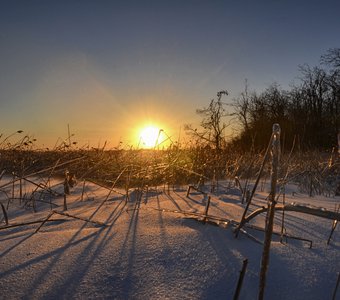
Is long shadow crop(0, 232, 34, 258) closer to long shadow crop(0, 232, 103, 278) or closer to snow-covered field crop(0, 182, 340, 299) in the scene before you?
snow-covered field crop(0, 182, 340, 299)

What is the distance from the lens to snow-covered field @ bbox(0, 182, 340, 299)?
2.37ft

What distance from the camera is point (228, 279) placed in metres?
0.76

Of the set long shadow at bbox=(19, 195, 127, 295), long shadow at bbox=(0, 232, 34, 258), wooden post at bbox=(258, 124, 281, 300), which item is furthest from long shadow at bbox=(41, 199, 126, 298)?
wooden post at bbox=(258, 124, 281, 300)

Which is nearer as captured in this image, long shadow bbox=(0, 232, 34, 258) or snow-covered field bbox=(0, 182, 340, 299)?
snow-covered field bbox=(0, 182, 340, 299)

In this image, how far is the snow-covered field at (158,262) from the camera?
0.72 meters

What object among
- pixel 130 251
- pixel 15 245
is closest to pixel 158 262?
pixel 130 251

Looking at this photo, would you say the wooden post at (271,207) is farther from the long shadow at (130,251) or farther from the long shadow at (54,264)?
the long shadow at (54,264)

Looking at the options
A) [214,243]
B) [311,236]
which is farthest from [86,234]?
[311,236]

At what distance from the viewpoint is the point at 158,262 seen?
2.71ft

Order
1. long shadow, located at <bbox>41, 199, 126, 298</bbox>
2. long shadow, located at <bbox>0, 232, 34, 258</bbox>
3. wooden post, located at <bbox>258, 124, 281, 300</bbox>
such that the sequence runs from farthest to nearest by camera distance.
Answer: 1. long shadow, located at <bbox>0, 232, 34, 258</bbox>
2. long shadow, located at <bbox>41, 199, 126, 298</bbox>
3. wooden post, located at <bbox>258, 124, 281, 300</bbox>

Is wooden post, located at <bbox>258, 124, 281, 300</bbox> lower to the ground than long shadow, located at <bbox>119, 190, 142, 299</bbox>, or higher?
higher

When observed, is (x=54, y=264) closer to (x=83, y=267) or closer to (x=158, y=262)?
(x=83, y=267)

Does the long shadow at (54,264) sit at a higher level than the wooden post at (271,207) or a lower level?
lower

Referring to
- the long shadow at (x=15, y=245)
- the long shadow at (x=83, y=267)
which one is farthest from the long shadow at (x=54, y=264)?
the long shadow at (x=15, y=245)
